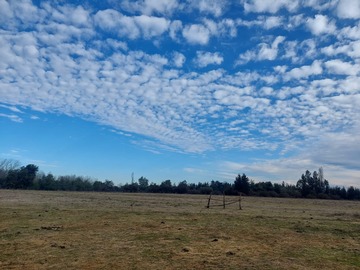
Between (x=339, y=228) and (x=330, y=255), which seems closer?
(x=330, y=255)

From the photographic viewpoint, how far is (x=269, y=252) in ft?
46.7

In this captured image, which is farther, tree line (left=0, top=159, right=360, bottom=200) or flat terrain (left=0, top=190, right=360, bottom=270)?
tree line (left=0, top=159, right=360, bottom=200)

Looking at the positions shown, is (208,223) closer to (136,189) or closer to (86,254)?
(86,254)

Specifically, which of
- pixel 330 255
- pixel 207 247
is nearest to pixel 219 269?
pixel 207 247

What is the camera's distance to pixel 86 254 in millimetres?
13031

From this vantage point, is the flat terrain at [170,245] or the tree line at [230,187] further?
the tree line at [230,187]

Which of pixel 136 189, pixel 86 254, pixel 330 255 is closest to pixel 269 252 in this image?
pixel 330 255

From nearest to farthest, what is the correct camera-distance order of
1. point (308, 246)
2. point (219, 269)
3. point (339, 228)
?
1. point (219, 269)
2. point (308, 246)
3. point (339, 228)

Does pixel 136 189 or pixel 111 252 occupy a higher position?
A: pixel 136 189

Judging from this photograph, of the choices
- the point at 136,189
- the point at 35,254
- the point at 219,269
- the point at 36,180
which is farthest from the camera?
the point at 136,189

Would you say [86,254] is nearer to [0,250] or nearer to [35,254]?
[35,254]

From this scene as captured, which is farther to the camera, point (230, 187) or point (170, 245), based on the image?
point (230, 187)

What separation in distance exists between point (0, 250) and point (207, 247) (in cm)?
807

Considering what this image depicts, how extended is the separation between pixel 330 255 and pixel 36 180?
124 meters
